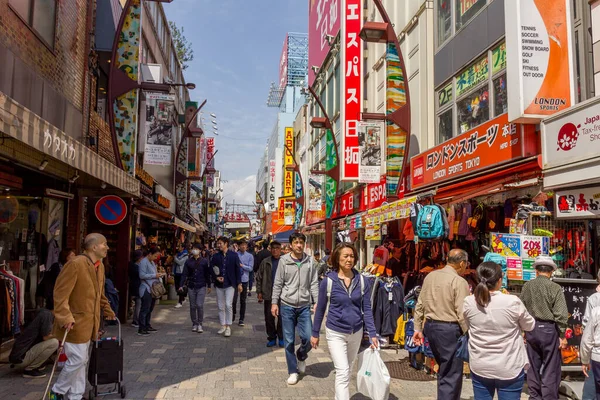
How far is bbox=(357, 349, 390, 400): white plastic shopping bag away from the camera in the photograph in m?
4.66

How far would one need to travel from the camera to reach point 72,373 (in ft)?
15.7

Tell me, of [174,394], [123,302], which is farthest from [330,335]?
[123,302]

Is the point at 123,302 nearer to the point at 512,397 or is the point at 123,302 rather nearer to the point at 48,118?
the point at 48,118

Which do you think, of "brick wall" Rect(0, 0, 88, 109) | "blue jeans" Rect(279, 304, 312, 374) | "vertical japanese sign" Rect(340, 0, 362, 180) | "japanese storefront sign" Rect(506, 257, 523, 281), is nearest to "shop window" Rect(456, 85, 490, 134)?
"vertical japanese sign" Rect(340, 0, 362, 180)

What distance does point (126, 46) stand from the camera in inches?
486

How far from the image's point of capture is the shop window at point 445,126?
1216 cm

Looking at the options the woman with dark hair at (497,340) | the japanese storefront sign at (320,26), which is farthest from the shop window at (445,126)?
the japanese storefront sign at (320,26)

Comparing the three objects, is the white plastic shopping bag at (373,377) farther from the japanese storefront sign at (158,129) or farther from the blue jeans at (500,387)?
the japanese storefront sign at (158,129)

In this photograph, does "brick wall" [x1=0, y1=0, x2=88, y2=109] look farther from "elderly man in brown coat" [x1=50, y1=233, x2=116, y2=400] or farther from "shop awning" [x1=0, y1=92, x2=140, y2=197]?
"elderly man in brown coat" [x1=50, y1=233, x2=116, y2=400]

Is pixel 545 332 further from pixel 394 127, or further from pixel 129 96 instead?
pixel 129 96

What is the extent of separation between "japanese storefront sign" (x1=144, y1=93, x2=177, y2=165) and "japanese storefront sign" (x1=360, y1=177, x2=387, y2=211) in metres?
6.89

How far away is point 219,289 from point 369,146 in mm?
Answer: 7553

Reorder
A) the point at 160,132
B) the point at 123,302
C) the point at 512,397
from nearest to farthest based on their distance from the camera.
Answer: the point at 512,397 → the point at 123,302 → the point at 160,132

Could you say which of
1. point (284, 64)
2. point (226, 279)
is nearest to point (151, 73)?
point (226, 279)
